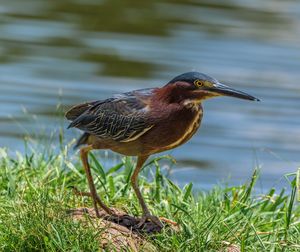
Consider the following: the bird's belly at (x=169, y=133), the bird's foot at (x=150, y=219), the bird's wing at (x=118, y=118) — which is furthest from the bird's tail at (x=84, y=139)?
the bird's foot at (x=150, y=219)

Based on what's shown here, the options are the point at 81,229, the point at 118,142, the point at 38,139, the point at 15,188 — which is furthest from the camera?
the point at 38,139

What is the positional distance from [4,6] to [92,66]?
3.20 m

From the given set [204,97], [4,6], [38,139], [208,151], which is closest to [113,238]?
[204,97]

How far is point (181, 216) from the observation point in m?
6.86

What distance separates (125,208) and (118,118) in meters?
0.73

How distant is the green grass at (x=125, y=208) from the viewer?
244 inches

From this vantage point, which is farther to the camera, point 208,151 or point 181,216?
point 208,151

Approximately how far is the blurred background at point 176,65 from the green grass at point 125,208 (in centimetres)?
122

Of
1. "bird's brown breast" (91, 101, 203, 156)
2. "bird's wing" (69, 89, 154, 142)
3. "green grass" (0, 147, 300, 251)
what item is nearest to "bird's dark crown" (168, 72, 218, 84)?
"bird's brown breast" (91, 101, 203, 156)

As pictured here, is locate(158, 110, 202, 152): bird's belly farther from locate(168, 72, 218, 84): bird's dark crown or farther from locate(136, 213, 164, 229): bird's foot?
locate(136, 213, 164, 229): bird's foot

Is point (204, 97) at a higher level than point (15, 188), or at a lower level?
higher

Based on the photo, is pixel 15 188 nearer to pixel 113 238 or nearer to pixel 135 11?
pixel 113 238

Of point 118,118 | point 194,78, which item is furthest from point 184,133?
point 118,118

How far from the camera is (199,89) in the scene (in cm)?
644
